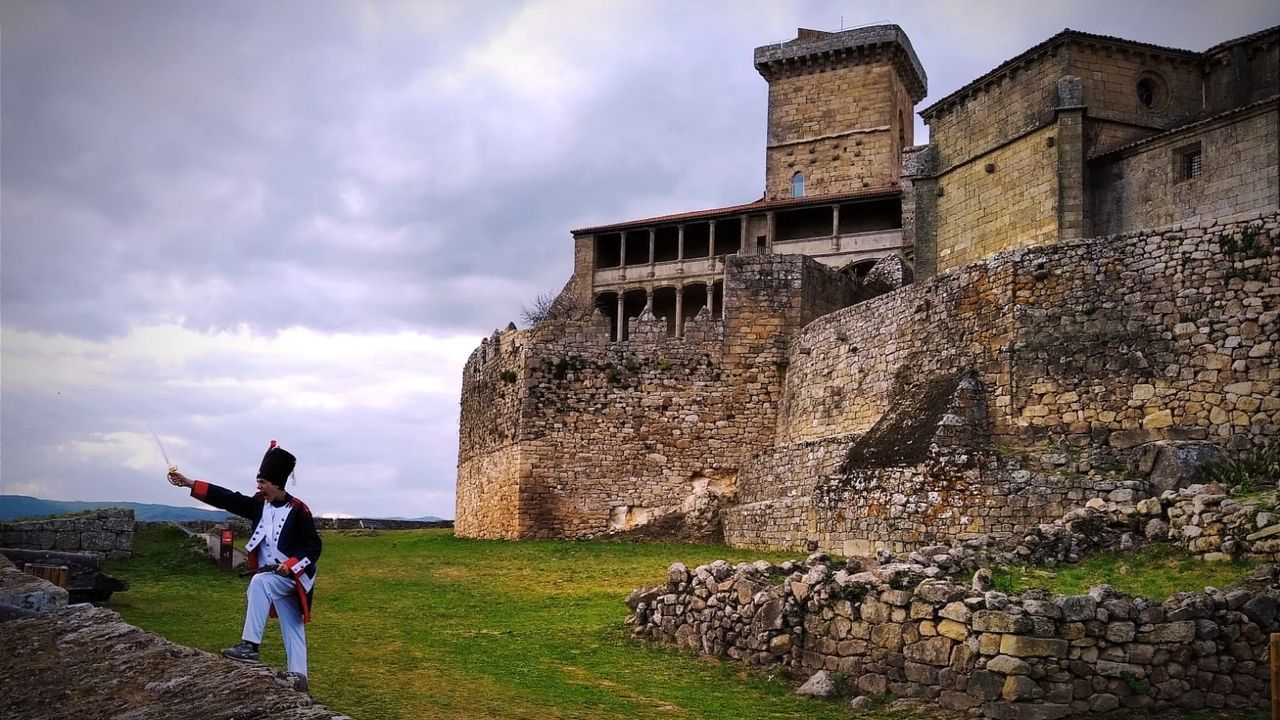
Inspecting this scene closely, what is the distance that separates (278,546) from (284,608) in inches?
17.2

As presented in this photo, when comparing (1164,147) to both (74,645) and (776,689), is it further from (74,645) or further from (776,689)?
(74,645)

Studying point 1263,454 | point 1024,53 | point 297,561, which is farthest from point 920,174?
point 297,561

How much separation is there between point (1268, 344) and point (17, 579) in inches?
628

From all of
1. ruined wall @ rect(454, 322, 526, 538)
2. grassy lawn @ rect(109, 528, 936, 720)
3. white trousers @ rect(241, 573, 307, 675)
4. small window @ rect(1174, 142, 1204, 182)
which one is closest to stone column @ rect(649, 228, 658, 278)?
ruined wall @ rect(454, 322, 526, 538)

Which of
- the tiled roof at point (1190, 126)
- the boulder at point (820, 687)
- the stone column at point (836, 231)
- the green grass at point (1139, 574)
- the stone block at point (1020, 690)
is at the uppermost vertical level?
the stone column at point (836, 231)

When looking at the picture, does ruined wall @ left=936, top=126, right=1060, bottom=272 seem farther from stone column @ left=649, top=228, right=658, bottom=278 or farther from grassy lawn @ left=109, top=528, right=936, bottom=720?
grassy lawn @ left=109, top=528, right=936, bottom=720

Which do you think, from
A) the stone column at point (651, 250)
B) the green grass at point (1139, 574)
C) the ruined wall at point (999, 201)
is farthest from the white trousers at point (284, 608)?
the stone column at point (651, 250)

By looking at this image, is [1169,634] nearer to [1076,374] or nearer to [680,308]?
[1076,374]

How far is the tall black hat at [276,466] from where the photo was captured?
8.72 meters

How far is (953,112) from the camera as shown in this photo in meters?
37.7

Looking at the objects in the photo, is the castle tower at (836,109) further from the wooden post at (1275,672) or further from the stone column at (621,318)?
the wooden post at (1275,672)

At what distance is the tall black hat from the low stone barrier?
5208 mm

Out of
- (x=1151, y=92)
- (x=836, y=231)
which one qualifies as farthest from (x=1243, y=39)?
(x=836, y=231)

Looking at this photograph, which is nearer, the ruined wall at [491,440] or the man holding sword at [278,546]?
the man holding sword at [278,546]
